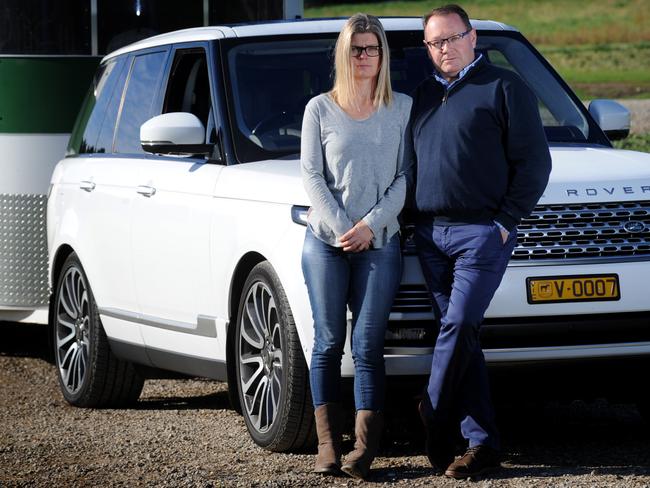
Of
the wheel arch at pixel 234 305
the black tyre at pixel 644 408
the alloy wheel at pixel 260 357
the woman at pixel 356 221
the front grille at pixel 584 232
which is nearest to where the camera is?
the woman at pixel 356 221

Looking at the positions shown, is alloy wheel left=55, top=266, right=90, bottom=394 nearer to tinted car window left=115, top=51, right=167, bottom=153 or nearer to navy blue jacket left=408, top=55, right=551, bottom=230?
tinted car window left=115, top=51, right=167, bottom=153

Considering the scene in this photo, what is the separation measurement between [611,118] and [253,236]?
2109 mm

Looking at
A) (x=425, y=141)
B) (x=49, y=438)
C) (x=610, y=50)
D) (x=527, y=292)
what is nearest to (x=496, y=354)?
(x=527, y=292)

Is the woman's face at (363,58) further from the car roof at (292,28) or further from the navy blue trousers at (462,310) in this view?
the car roof at (292,28)

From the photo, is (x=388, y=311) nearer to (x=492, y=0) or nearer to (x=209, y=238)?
(x=209, y=238)

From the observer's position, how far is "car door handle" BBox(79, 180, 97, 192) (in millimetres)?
9359

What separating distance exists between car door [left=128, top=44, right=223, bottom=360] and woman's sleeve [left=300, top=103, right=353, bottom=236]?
1215 millimetres

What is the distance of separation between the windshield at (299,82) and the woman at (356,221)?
1.15m

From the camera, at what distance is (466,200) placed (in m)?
6.57

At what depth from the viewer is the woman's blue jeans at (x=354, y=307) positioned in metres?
6.65

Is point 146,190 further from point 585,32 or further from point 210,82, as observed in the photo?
point 585,32

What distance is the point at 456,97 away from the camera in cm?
668

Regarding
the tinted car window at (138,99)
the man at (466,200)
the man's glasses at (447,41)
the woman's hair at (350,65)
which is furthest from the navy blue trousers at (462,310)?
the tinted car window at (138,99)

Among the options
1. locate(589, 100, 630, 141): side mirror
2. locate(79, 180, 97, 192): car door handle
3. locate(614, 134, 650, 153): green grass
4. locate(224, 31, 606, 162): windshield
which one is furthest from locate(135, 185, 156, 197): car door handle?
locate(614, 134, 650, 153): green grass
